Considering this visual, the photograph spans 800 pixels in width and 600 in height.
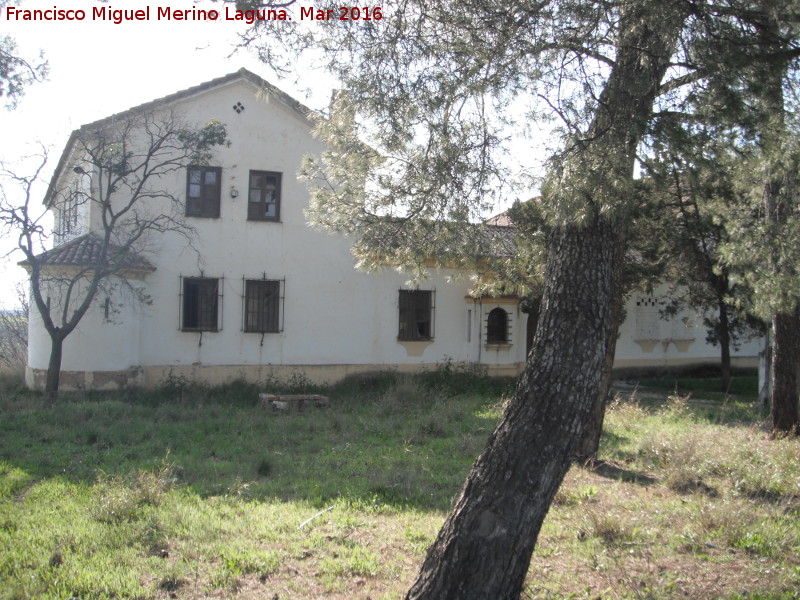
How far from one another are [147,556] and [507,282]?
10233 mm

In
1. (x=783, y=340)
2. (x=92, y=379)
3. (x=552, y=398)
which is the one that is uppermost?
(x=783, y=340)

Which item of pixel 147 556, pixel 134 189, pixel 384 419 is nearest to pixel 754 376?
pixel 384 419

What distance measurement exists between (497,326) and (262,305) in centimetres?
652

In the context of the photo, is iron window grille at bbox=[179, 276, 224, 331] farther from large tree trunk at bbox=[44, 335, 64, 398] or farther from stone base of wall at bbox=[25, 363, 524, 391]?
large tree trunk at bbox=[44, 335, 64, 398]

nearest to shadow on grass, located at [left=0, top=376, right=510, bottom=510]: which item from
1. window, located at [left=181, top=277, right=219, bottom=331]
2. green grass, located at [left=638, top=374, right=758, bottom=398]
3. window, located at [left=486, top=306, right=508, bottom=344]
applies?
window, located at [left=181, top=277, right=219, bottom=331]

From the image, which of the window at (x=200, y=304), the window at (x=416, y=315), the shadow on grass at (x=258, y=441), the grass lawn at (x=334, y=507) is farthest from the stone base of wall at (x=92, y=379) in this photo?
the window at (x=416, y=315)

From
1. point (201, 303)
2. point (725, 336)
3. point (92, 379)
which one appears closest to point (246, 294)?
point (201, 303)

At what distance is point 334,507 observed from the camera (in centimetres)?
651

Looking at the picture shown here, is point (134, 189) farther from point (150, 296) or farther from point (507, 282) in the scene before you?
point (507, 282)

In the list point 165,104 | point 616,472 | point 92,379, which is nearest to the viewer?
point 616,472

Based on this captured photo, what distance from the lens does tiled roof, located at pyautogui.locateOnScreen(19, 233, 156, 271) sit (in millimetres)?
13102

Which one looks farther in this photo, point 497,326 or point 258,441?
point 497,326

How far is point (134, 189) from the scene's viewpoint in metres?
14.1

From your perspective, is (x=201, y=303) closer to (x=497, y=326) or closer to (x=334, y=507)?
(x=497, y=326)
